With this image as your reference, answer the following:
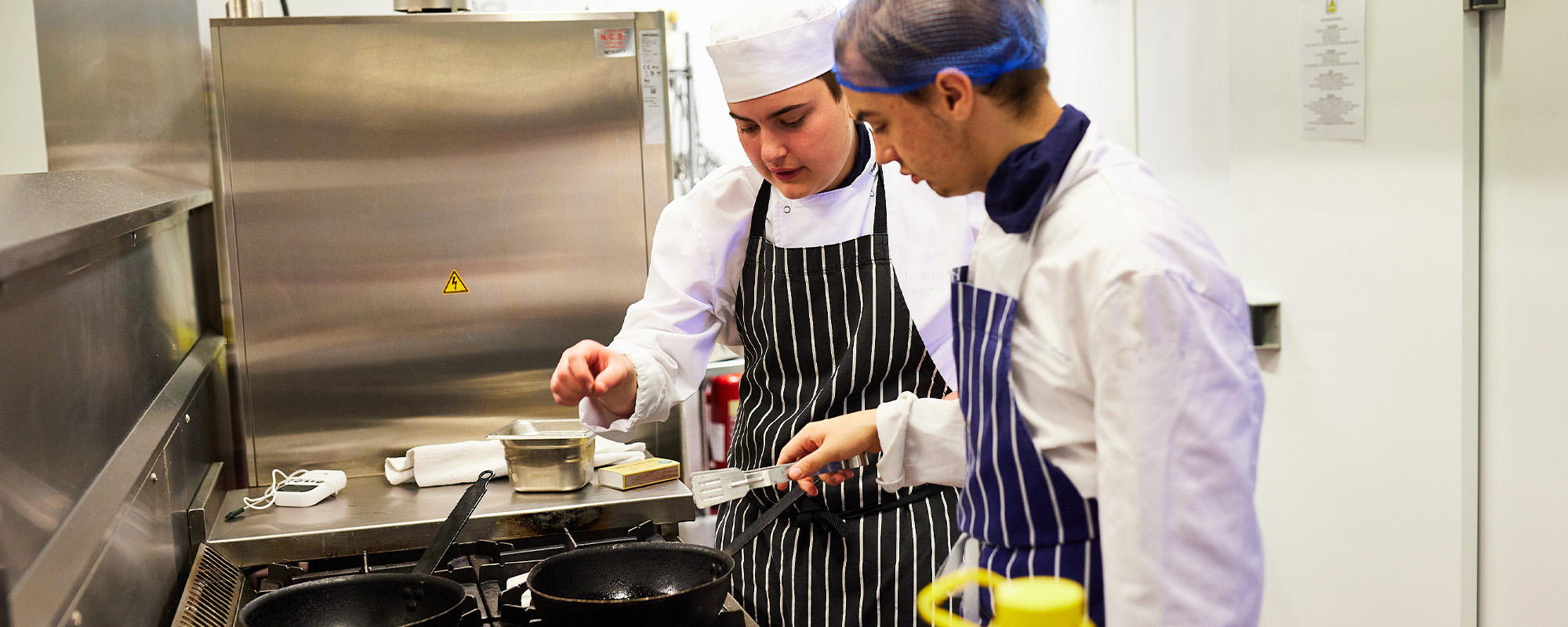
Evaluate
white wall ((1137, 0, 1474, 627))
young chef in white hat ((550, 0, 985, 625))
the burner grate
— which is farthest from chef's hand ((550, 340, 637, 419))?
white wall ((1137, 0, 1474, 627))

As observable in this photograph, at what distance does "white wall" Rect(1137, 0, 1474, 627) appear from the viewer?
7.43ft

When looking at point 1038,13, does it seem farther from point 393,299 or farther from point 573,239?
point 393,299

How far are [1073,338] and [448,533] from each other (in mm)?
906

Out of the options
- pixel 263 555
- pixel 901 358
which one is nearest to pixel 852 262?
pixel 901 358

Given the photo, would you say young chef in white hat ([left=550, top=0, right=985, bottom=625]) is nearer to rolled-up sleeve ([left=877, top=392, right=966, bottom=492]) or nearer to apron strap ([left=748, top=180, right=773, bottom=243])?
apron strap ([left=748, top=180, right=773, bottom=243])

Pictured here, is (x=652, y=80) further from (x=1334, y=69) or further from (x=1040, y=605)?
(x=1040, y=605)

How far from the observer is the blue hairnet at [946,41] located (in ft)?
3.14

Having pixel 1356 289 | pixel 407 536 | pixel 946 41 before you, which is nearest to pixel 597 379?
pixel 407 536

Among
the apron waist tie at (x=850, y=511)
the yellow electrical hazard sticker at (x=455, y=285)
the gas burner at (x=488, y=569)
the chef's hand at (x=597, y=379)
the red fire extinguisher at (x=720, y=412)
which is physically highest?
the yellow electrical hazard sticker at (x=455, y=285)

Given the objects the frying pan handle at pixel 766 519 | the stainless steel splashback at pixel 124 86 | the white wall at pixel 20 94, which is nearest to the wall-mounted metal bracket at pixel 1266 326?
the frying pan handle at pixel 766 519

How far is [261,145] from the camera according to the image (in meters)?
2.27

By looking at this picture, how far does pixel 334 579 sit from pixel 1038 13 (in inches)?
40.3

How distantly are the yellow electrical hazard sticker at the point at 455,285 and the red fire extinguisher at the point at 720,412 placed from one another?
230 centimetres

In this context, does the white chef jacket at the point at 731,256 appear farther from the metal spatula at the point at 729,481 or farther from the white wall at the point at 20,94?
the white wall at the point at 20,94
